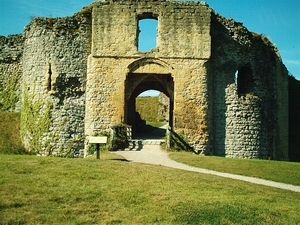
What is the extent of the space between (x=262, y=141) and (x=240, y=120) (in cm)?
164

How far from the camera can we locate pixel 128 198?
8.00 meters

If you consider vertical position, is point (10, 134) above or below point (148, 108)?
below

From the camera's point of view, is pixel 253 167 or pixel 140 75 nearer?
pixel 253 167

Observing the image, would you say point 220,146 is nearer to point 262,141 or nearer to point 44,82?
point 262,141

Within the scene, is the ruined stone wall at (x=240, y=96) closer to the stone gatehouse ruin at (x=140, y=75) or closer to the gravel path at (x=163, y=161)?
the stone gatehouse ruin at (x=140, y=75)

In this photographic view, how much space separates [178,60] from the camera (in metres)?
17.5

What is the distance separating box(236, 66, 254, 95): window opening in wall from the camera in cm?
1872

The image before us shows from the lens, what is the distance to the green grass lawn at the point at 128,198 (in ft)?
23.1

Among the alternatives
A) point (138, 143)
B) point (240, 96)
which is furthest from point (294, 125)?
point (138, 143)

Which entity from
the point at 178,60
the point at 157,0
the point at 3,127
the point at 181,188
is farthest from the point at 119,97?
the point at 181,188

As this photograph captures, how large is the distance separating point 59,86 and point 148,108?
61.2ft

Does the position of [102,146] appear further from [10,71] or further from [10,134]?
[10,71]

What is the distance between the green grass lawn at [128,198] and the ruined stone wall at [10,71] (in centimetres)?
1107

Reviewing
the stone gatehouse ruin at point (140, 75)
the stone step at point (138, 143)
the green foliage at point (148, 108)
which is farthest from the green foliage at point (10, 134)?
the green foliage at point (148, 108)
